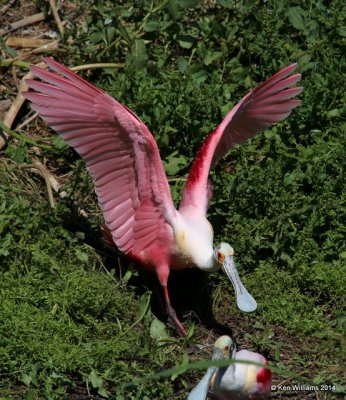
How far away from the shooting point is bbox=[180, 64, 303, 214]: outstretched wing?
626cm

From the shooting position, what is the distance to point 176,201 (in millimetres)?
6684

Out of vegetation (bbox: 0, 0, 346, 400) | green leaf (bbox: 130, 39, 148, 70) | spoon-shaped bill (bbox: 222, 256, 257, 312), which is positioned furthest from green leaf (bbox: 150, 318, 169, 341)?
green leaf (bbox: 130, 39, 148, 70)

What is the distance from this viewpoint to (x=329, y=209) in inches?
256

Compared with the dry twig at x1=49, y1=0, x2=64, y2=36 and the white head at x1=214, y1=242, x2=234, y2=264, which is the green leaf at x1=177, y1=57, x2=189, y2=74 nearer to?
the dry twig at x1=49, y1=0, x2=64, y2=36

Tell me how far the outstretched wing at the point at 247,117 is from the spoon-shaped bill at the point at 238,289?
0.38m

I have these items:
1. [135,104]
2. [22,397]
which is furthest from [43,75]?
[22,397]

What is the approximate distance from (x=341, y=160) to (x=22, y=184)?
5.89 ft

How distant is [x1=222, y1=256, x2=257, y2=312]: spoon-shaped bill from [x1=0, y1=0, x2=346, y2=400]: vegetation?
0.19 m

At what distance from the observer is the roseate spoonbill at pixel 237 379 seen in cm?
544

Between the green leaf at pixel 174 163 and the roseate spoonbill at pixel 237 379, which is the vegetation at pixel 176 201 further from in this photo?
the roseate spoonbill at pixel 237 379

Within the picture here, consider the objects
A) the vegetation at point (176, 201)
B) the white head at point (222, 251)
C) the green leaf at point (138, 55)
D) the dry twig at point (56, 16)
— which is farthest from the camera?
the dry twig at point (56, 16)

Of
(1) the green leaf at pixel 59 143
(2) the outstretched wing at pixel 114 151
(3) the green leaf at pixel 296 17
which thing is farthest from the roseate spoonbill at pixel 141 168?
(3) the green leaf at pixel 296 17

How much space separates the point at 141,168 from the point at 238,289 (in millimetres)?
773

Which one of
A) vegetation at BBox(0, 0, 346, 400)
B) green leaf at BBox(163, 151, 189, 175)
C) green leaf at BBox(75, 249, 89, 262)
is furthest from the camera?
green leaf at BBox(163, 151, 189, 175)
